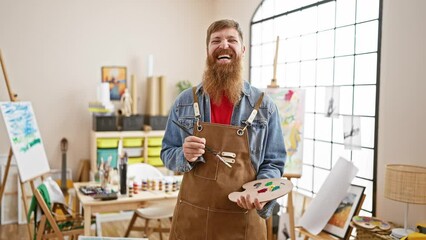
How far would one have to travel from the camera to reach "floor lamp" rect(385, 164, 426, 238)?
8.89 ft

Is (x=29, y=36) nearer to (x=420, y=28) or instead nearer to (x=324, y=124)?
(x=324, y=124)

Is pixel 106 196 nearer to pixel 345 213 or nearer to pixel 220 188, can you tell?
pixel 220 188

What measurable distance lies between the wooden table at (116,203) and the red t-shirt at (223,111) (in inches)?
68.3

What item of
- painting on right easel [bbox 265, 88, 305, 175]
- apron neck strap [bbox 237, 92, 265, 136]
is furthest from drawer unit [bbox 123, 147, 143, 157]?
apron neck strap [bbox 237, 92, 265, 136]

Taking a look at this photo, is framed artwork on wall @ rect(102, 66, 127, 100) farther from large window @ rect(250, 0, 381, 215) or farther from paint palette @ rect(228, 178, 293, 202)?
paint palette @ rect(228, 178, 293, 202)

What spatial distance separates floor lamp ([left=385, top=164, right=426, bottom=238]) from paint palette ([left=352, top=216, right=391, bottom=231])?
0.08m

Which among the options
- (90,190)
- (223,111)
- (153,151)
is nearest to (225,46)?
(223,111)

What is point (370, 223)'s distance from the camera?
2992 millimetres

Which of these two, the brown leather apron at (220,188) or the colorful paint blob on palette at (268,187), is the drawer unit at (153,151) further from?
the colorful paint blob on palette at (268,187)

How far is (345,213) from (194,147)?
1.96 metres

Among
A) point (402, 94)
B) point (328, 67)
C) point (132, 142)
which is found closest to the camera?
point (402, 94)

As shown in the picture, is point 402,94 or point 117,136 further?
point 117,136

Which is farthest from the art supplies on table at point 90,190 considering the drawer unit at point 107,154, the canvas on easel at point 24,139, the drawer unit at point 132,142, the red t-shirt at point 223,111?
the red t-shirt at point 223,111

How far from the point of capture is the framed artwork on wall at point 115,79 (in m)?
5.55
